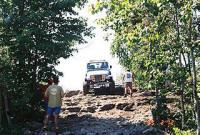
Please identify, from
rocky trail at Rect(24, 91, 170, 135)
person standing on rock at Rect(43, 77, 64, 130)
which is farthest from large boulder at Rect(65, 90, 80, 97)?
person standing on rock at Rect(43, 77, 64, 130)

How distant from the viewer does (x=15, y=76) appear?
→ 17859 millimetres

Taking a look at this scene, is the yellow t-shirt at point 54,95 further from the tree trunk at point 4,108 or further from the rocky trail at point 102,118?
the tree trunk at point 4,108

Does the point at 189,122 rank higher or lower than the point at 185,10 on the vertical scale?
lower

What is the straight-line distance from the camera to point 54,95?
51.5ft

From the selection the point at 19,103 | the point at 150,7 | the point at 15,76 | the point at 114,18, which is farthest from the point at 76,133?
the point at 150,7

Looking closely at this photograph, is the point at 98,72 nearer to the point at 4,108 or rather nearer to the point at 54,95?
the point at 4,108

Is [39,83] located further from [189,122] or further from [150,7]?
[150,7]

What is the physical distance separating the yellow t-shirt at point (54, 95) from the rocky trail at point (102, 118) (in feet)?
3.41

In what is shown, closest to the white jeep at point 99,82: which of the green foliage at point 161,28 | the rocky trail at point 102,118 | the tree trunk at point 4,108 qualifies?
the rocky trail at point 102,118

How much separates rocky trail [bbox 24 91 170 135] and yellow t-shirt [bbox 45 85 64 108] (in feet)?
3.41

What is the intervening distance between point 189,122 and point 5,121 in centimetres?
693

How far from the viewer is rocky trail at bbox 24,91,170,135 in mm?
15828

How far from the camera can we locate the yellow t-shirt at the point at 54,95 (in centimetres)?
1569

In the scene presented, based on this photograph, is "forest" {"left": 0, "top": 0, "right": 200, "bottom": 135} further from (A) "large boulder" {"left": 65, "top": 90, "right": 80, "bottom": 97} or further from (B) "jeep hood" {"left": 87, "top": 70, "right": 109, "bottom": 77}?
(A) "large boulder" {"left": 65, "top": 90, "right": 80, "bottom": 97}
